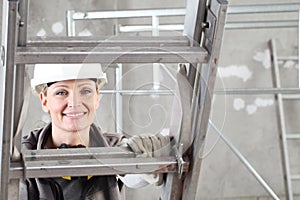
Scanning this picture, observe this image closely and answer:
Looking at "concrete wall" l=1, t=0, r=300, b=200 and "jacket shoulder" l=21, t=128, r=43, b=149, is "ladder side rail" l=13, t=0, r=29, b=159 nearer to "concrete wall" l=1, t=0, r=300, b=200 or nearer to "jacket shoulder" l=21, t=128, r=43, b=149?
"jacket shoulder" l=21, t=128, r=43, b=149

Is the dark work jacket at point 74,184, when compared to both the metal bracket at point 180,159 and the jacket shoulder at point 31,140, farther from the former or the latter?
the metal bracket at point 180,159

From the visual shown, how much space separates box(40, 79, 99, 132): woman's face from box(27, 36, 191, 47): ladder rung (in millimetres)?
135

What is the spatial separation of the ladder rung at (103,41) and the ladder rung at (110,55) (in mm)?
22

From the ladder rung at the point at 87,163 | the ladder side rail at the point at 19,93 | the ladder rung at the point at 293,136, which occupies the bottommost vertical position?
the ladder rung at the point at 87,163

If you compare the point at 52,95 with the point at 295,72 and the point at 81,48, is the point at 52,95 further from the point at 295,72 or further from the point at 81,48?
the point at 295,72

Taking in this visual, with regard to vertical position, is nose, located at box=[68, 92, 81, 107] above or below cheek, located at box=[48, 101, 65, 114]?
below

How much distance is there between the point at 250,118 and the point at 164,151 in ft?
10.3

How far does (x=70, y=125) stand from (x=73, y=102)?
21cm

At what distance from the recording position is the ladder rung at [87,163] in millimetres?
1043

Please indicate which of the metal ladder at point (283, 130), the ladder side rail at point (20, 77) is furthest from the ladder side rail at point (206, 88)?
the metal ladder at point (283, 130)

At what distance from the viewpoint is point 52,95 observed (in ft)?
4.30

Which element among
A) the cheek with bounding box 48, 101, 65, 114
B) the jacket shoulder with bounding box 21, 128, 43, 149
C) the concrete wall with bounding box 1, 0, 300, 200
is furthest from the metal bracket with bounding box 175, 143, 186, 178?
the concrete wall with bounding box 1, 0, 300, 200

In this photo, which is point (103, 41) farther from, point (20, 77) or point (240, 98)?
point (240, 98)

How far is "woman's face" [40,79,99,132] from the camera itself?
1.11 meters
